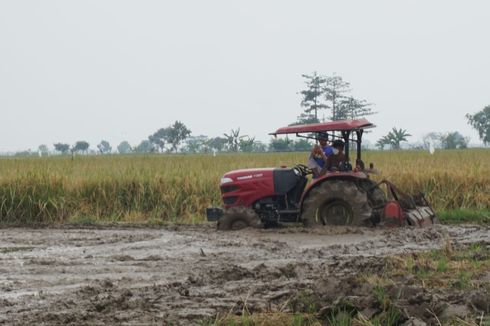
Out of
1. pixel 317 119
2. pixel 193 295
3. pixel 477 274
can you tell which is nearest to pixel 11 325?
pixel 193 295

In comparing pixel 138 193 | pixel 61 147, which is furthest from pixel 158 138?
pixel 138 193

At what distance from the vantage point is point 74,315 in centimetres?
589

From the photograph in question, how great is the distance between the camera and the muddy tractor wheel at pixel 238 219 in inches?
485

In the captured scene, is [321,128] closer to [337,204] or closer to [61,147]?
[337,204]

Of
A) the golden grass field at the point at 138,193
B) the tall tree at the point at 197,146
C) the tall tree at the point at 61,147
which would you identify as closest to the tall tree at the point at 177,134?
the tall tree at the point at 197,146

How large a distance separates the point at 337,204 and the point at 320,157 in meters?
0.75

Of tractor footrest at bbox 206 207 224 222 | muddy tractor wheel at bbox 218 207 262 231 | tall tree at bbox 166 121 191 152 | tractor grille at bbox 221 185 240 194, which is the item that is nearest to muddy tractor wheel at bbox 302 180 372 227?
muddy tractor wheel at bbox 218 207 262 231

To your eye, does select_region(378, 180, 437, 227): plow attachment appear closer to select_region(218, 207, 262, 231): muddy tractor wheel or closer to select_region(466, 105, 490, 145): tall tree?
select_region(218, 207, 262, 231): muddy tractor wheel

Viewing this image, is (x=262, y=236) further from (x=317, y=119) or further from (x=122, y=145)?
(x=122, y=145)

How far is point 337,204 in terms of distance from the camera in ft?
39.6

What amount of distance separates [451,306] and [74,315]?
266cm

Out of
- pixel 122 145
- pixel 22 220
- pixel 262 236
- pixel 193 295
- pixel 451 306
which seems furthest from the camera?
pixel 122 145

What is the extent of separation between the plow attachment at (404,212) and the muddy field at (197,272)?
300 mm

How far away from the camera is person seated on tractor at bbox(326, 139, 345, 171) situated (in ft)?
39.5
